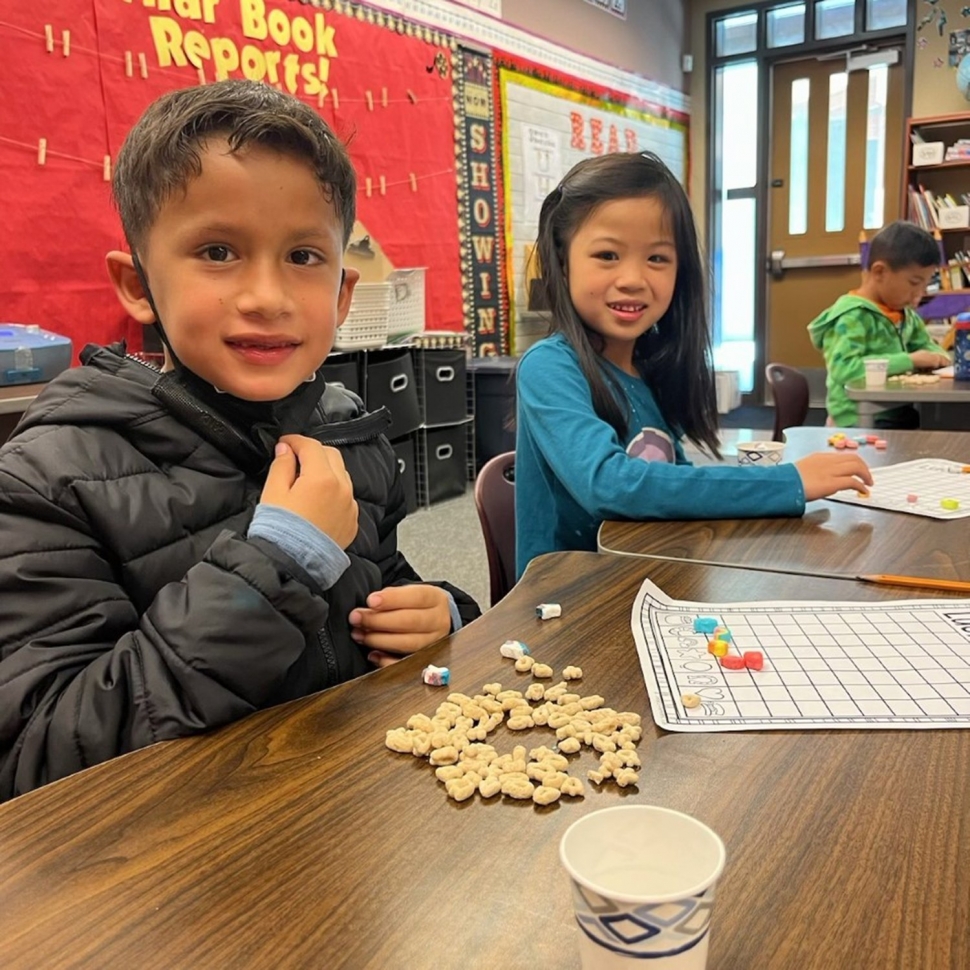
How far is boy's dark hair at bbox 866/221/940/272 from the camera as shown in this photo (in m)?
3.21

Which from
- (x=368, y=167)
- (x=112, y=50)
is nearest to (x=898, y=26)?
(x=368, y=167)

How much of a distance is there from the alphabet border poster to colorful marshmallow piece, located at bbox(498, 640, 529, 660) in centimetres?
433

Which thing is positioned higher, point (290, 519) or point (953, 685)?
point (290, 519)

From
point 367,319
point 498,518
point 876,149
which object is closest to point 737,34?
point 876,149

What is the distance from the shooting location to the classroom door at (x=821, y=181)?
650 centimetres

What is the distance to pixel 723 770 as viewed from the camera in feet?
2.02

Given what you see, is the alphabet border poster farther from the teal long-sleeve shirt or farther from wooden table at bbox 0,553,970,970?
wooden table at bbox 0,553,970,970

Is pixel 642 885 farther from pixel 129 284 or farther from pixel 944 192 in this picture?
pixel 944 192

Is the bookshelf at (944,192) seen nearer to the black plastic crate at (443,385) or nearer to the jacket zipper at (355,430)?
the black plastic crate at (443,385)

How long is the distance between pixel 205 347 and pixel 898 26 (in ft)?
22.9

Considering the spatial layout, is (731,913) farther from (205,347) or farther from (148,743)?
(205,347)

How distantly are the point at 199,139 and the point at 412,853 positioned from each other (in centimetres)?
69

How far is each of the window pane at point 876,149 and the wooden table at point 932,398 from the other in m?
4.28

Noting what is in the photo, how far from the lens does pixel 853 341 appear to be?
325cm
